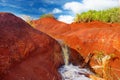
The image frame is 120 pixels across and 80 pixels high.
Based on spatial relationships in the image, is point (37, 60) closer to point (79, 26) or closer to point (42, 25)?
point (79, 26)

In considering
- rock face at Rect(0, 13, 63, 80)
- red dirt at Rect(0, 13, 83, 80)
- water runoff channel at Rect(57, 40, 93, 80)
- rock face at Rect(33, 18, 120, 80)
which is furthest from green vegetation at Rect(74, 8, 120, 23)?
rock face at Rect(0, 13, 63, 80)

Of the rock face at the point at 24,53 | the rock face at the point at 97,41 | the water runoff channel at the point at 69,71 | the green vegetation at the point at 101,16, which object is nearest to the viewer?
the rock face at the point at 24,53

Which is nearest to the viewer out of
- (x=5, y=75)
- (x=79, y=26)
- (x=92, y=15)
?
(x=5, y=75)

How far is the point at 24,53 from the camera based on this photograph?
13859 mm

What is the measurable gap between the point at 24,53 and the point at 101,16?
17.5 meters

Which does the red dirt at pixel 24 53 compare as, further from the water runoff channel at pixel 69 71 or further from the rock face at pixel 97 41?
the rock face at pixel 97 41

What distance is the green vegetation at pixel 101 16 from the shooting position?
2938 cm

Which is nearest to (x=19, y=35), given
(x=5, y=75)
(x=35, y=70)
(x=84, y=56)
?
(x=35, y=70)

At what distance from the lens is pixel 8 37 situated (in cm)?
1337

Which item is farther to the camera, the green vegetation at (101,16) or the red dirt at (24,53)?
the green vegetation at (101,16)

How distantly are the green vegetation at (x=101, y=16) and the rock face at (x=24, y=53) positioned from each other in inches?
545

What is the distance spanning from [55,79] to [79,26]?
1404 cm

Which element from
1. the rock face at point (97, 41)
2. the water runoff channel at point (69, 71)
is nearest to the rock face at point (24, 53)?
the water runoff channel at point (69, 71)

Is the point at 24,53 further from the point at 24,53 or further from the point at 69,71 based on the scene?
the point at 69,71
